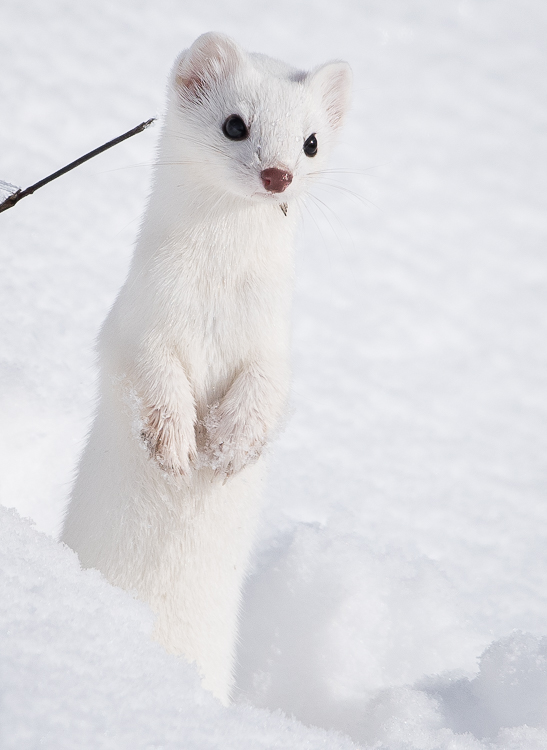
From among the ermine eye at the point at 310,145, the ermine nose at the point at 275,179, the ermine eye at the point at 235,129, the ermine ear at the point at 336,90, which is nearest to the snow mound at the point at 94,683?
the ermine nose at the point at 275,179

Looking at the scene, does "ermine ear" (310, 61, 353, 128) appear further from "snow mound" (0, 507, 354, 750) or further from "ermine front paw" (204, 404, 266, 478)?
"snow mound" (0, 507, 354, 750)

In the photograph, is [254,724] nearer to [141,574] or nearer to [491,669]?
[141,574]

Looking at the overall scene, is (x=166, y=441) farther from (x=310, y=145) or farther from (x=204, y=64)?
(x=204, y=64)

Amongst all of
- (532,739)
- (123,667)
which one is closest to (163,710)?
(123,667)

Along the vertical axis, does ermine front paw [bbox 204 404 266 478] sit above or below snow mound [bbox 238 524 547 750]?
above

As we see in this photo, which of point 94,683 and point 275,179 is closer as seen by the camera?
point 94,683

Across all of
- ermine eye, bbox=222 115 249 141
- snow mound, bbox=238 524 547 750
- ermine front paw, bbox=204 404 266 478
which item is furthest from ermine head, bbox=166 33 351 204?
snow mound, bbox=238 524 547 750

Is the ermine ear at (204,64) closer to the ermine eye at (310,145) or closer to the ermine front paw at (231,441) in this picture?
the ermine eye at (310,145)

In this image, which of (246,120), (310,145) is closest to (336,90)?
(310,145)
